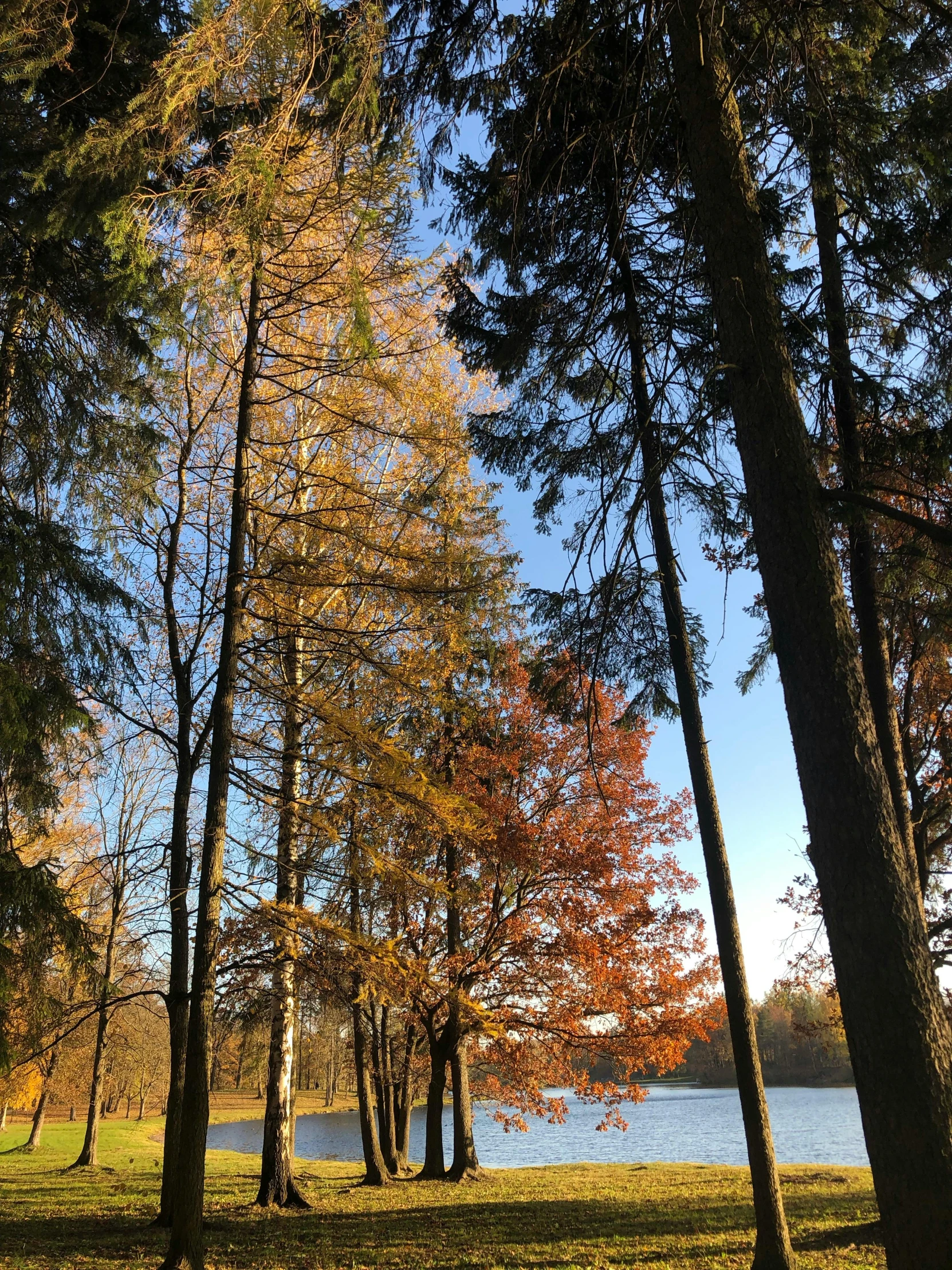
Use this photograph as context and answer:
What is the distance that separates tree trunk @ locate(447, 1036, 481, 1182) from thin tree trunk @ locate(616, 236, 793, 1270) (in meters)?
7.67

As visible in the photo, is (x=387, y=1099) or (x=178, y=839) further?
(x=387, y=1099)

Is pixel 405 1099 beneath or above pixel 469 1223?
Answer: above

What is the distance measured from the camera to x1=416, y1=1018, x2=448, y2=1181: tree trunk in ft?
44.3

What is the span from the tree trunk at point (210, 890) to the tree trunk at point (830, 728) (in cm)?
425

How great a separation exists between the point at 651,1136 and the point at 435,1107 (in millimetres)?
17490

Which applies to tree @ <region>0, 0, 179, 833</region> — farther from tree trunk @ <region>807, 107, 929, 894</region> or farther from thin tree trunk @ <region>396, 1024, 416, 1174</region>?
thin tree trunk @ <region>396, 1024, 416, 1174</region>

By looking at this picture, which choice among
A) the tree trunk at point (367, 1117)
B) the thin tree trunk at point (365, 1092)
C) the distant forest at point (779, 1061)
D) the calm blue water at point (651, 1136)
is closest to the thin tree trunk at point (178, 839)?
the thin tree trunk at point (365, 1092)

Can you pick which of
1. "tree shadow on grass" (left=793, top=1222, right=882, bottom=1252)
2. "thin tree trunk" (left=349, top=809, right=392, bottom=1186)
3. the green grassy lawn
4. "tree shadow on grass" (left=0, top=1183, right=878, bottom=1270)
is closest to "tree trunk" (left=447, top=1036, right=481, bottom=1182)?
the green grassy lawn

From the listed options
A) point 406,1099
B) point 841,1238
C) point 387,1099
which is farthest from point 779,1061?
point 841,1238

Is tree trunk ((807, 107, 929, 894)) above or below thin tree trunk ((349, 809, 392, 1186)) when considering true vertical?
above

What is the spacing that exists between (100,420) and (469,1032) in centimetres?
1035

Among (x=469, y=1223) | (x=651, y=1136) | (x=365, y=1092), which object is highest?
(x=365, y=1092)

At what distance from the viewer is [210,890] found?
621cm

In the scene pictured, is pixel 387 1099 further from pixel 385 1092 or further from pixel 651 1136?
pixel 651 1136
